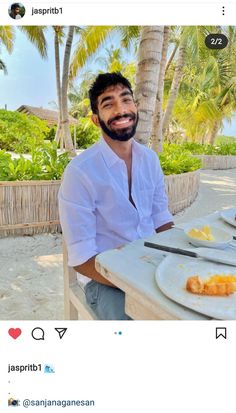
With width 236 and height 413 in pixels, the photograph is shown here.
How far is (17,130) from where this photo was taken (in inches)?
359

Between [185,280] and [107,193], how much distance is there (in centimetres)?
46

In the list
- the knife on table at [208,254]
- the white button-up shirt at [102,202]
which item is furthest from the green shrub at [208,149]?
the knife on table at [208,254]

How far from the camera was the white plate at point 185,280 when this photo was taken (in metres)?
0.51

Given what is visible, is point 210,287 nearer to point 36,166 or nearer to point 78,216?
point 78,216

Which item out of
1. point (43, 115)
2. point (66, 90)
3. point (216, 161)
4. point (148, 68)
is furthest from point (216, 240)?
point (43, 115)

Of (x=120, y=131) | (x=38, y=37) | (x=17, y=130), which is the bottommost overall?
(x=120, y=131)

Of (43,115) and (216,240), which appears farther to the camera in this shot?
(43,115)

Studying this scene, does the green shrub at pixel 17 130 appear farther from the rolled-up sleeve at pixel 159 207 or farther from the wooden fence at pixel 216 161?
the rolled-up sleeve at pixel 159 207

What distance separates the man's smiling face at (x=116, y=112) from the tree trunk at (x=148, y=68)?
1.42 m

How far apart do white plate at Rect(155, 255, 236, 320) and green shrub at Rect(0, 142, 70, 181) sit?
212 cm

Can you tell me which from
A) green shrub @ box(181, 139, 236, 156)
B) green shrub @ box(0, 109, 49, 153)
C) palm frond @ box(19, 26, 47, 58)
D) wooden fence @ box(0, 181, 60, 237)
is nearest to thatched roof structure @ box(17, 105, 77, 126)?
green shrub @ box(0, 109, 49, 153)

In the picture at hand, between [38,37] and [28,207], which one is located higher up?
[38,37]
